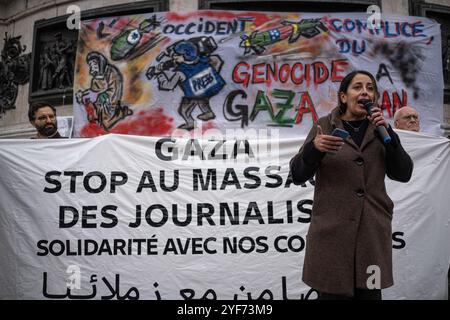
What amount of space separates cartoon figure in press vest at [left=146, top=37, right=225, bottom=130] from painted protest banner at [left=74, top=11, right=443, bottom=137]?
0.01 m

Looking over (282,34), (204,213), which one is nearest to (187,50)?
(282,34)

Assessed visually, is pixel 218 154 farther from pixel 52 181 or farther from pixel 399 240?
pixel 399 240

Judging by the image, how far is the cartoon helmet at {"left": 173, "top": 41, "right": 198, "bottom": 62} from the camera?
5984 mm

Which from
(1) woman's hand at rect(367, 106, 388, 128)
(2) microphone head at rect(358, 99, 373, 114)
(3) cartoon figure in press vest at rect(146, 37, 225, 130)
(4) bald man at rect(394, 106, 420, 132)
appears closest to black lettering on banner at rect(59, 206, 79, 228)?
(3) cartoon figure in press vest at rect(146, 37, 225, 130)

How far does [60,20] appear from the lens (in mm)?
8797

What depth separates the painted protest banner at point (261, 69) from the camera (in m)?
5.80

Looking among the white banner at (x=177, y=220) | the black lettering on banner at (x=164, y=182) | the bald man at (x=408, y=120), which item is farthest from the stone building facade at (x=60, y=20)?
Answer: the black lettering on banner at (x=164, y=182)

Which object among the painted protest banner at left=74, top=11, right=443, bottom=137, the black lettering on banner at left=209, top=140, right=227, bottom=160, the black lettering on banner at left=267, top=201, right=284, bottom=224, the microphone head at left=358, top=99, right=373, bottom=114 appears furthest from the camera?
the painted protest banner at left=74, top=11, right=443, bottom=137

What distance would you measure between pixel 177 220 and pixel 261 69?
2.49 m

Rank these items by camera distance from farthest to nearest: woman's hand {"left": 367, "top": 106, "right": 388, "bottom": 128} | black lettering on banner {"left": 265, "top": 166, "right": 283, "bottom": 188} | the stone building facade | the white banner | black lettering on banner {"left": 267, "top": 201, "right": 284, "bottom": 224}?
1. the stone building facade
2. black lettering on banner {"left": 265, "top": 166, "right": 283, "bottom": 188}
3. black lettering on banner {"left": 267, "top": 201, "right": 284, "bottom": 224}
4. the white banner
5. woman's hand {"left": 367, "top": 106, "right": 388, "bottom": 128}

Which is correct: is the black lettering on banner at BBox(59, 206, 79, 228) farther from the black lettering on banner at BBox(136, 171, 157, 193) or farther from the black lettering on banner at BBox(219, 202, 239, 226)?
the black lettering on banner at BBox(219, 202, 239, 226)

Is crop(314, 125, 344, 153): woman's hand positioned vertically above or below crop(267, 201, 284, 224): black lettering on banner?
above

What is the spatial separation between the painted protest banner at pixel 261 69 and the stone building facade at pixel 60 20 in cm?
204

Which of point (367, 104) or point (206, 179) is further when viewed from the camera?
point (206, 179)
